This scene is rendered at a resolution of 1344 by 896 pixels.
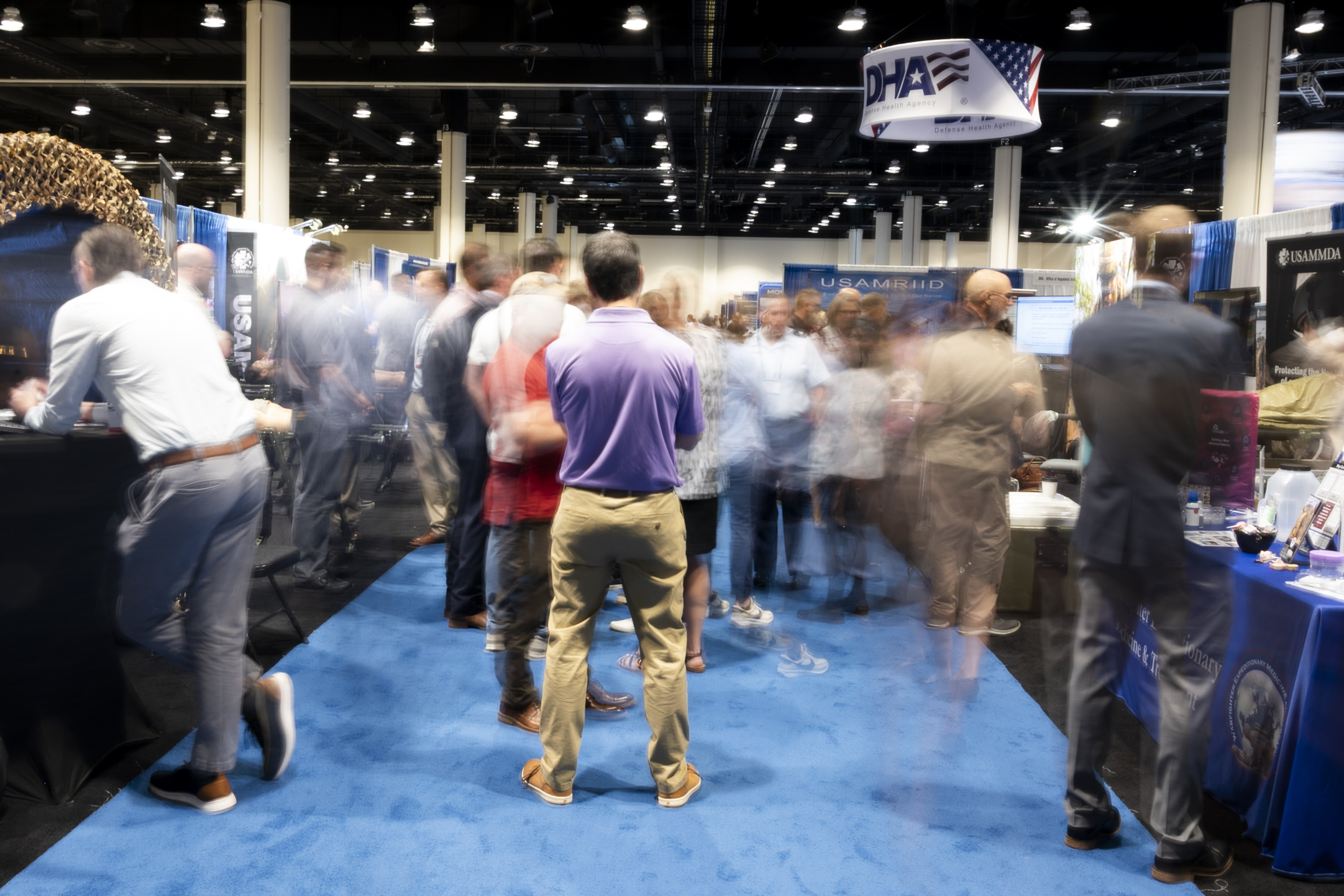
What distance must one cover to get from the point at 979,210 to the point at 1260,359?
19.4 metres

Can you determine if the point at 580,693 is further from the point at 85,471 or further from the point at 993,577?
the point at 993,577

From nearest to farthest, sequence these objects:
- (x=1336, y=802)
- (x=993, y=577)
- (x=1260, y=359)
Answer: (x=1336, y=802), (x=993, y=577), (x=1260, y=359)

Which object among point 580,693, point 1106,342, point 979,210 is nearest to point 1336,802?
point 1106,342

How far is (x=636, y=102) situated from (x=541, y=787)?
1427 cm

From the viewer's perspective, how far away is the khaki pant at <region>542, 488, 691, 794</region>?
2.40m

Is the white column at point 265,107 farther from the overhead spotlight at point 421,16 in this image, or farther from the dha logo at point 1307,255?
the dha logo at point 1307,255

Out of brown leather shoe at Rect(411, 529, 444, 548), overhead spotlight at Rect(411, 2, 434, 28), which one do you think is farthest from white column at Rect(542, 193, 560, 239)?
brown leather shoe at Rect(411, 529, 444, 548)

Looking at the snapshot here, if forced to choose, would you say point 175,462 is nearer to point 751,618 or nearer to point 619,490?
point 619,490

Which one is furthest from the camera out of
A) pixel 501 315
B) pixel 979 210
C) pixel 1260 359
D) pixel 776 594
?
pixel 979 210

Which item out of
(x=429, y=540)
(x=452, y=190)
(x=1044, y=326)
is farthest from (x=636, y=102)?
(x=429, y=540)

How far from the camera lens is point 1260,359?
173 inches

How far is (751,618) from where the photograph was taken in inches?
171

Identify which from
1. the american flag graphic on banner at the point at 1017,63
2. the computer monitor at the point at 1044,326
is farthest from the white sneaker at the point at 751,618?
the computer monitor at the point at 1044,326

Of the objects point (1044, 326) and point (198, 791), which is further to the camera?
point (1044, 326)
